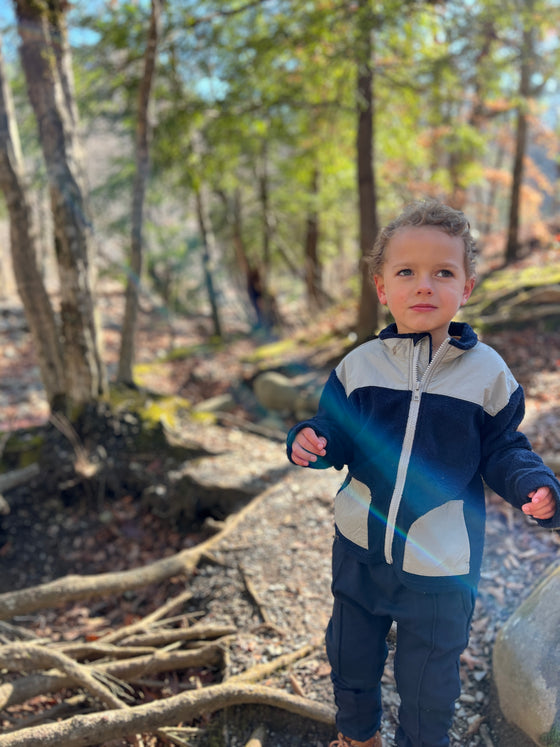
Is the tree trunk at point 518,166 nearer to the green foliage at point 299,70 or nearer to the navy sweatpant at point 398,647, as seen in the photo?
the green foliage at point 299,70

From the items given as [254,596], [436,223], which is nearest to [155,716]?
[254,596]

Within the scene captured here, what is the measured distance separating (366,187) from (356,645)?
7605 mm

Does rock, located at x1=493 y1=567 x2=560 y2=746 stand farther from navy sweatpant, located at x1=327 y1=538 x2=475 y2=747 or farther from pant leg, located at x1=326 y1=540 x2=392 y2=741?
pant leg, located at x1=326 y1=540 x2=392 y2=741

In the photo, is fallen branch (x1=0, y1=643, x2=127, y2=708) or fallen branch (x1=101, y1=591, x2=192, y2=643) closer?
fallen branch (x1=0, y1=643, x2=127, y2=708)

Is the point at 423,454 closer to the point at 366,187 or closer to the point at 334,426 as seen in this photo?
the point at 334,426

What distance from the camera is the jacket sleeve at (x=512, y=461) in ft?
5.22

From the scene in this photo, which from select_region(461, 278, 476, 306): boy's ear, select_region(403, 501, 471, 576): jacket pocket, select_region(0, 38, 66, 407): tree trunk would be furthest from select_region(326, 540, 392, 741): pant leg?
select_region(0, 38, 66, 407): tree trunk

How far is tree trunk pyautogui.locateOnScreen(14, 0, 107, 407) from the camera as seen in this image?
15.9 ft

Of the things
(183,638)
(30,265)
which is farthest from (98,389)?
(183,638)

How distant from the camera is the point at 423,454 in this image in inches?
71.0

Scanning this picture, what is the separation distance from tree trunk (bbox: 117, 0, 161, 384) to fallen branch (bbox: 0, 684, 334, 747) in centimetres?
438

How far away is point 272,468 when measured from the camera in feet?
17.5

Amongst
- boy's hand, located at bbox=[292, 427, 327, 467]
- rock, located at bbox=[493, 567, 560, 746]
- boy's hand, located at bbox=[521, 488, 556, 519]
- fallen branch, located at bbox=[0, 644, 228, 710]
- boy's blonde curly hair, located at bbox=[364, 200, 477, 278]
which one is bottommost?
fallen branch, located at bbox=[0, 644, 228, 710]

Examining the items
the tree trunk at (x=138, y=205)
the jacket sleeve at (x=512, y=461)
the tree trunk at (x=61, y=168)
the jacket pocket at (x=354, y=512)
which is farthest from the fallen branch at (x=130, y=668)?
the tree trunk at (x=138, y=205)
